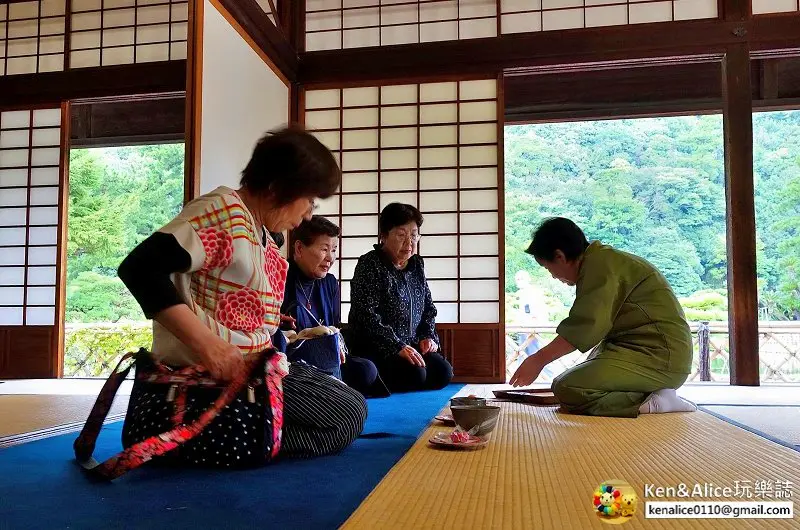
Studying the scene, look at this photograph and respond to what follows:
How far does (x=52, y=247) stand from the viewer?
19.5 feet

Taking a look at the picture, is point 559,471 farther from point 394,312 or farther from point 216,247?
point 394,312

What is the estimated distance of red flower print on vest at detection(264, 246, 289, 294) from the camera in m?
1.80

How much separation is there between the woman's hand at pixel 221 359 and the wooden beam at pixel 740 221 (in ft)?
13.2

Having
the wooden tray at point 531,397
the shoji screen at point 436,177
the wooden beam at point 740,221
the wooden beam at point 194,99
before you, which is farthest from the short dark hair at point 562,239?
the wooden beam at point 740,221

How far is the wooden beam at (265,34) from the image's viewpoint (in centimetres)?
414

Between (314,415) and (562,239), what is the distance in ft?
4.30

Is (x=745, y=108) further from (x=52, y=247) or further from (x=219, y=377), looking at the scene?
(x=52, y=247)

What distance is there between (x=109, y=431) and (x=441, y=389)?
6.83 ft

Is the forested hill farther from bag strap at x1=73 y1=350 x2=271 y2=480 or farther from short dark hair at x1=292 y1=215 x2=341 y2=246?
bag strap at x1=73 y1=350 x2=271 y2=480

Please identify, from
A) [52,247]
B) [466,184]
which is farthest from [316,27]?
[52,247]

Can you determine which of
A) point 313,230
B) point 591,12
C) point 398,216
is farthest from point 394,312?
point 591,12

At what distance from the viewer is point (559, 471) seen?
1589 millimetres

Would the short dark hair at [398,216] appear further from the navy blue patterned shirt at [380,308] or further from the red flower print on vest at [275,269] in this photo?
the red flower print on vest at [275,269]

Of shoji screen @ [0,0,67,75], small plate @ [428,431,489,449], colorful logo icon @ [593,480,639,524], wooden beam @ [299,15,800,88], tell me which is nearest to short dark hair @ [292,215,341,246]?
small plate @ [428,431,489,449]
